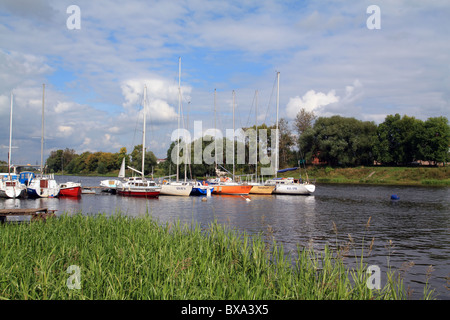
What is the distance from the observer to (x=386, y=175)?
88125mm

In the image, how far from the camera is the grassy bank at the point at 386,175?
81062 millimetres

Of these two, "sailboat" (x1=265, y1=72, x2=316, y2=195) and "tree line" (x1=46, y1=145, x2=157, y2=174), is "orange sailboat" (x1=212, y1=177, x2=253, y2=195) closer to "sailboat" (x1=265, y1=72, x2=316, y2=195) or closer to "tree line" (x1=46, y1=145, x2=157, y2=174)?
"sailboat" (x1=265, y1=72, x2=316, y2=195)

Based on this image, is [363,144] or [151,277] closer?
[151,277]

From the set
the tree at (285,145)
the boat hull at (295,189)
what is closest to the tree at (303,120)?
the tree at (285,145)

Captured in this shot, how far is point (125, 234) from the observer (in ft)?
46.0

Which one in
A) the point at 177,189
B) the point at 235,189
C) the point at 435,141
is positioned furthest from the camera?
the point at 435,141

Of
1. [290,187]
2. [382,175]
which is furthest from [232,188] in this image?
[382,175]

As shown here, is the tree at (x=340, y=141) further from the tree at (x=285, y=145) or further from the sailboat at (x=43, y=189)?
the sailboat at (x=43, y=189)

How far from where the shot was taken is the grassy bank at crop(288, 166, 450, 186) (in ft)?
266

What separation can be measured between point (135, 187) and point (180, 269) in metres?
46.0

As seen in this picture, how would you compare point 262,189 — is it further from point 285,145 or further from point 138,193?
point 285,145

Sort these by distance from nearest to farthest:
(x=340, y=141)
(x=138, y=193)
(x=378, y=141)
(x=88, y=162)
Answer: (x=138, y=193) → (x=340, y=141) → (x=378, y=141) → (x=88, y=162)
